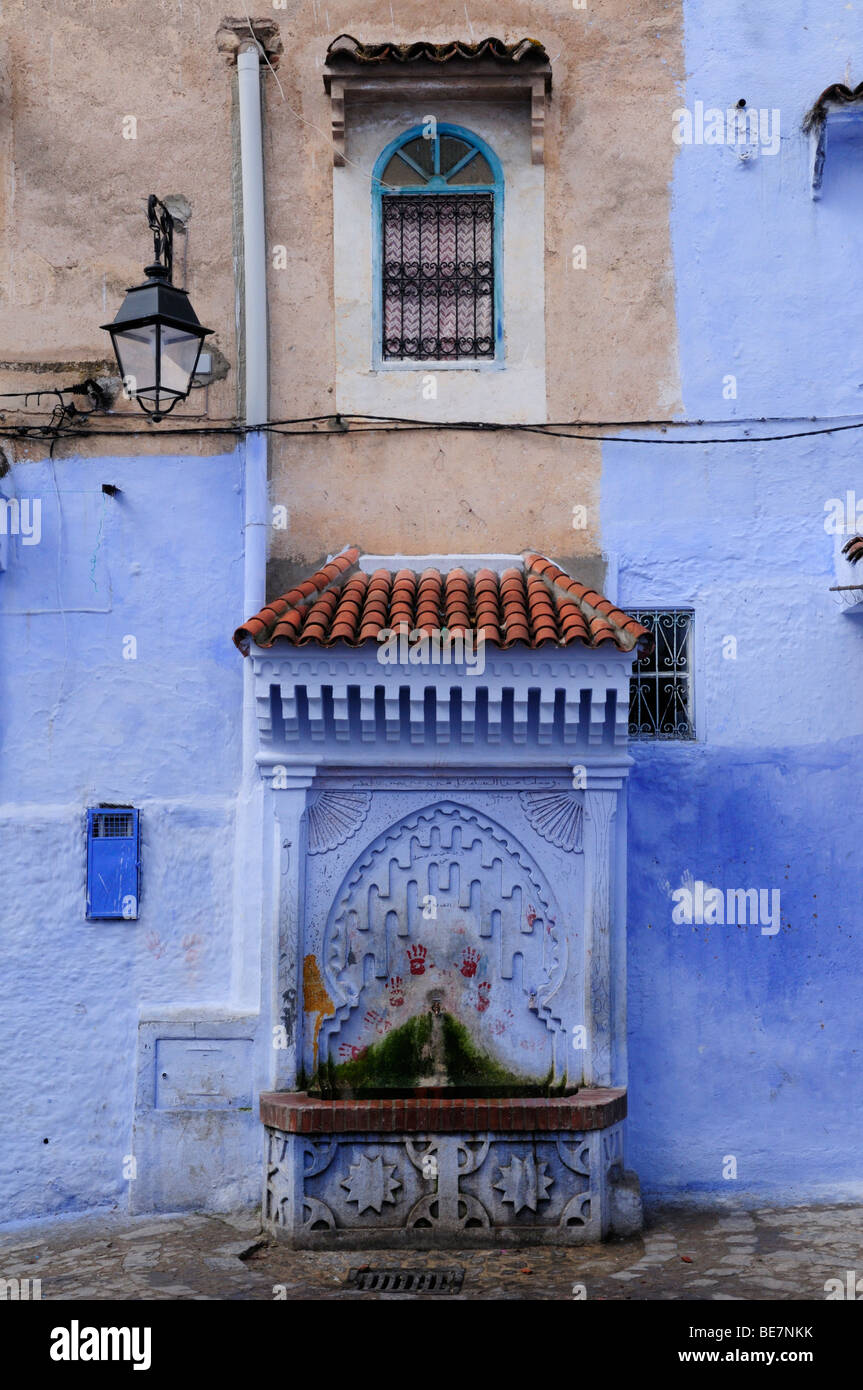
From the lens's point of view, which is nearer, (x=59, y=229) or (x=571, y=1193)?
(x=571, y=1193)

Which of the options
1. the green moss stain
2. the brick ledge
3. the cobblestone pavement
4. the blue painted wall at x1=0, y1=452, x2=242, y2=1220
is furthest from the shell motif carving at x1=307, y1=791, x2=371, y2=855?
the cobblestone pavement

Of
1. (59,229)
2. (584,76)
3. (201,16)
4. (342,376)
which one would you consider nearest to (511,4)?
(584,76)

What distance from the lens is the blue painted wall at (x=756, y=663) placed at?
7949 mm

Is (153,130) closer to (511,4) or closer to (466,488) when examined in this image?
(511,4)

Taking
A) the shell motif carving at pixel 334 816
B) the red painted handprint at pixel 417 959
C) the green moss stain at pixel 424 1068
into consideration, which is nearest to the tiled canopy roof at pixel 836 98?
the shell motif carving at pixel 334 816

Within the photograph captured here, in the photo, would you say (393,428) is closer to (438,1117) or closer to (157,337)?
(157,337)

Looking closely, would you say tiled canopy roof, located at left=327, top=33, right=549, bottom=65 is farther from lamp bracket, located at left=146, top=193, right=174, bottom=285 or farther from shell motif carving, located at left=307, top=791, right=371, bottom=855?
shell motif carving, located at left=307, top=791, right=371, bottom=855

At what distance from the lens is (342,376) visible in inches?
330

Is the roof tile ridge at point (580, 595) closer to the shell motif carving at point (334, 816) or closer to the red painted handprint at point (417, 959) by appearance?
the shell motif carving at point (334, 816)

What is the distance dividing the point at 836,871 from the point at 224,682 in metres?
4.00

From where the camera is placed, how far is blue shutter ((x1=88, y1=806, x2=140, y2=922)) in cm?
802

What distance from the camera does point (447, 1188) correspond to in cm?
712

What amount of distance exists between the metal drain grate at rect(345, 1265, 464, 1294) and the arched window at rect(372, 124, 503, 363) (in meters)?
5.41

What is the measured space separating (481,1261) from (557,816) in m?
2.41
